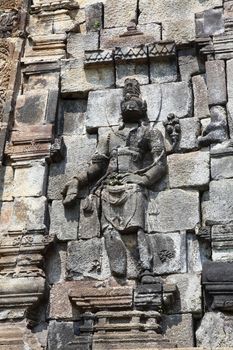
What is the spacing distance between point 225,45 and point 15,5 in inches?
132

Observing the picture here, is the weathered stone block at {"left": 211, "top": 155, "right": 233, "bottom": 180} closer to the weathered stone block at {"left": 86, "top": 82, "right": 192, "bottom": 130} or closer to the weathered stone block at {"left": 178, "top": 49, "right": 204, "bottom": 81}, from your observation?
the weathered stone block at {"left": 86, "top": 82, "right": 192, "bottom": 130}

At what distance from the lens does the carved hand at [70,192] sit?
7.93m

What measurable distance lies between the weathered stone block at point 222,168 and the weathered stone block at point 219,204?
7 cm

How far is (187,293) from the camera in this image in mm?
7145

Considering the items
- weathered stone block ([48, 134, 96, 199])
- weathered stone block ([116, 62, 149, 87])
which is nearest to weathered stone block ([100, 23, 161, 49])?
weathered stone block ([116, 62, 149, 87])

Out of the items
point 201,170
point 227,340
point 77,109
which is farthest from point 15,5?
point 227,340

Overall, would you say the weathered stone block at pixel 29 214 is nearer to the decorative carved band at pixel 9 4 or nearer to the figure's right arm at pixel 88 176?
the figure's right arm at pixel 88 176

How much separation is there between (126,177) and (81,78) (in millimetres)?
1863

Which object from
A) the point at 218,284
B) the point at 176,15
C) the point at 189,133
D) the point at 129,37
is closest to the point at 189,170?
the point at 189,133

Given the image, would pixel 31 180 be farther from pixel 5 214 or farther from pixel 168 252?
pixel 168 252

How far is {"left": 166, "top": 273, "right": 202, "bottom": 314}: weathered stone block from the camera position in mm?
7062

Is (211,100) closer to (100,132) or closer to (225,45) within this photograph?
(225,45)

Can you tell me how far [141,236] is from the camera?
292 inches

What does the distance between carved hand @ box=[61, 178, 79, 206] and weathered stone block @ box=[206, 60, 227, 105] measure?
1914 mm
